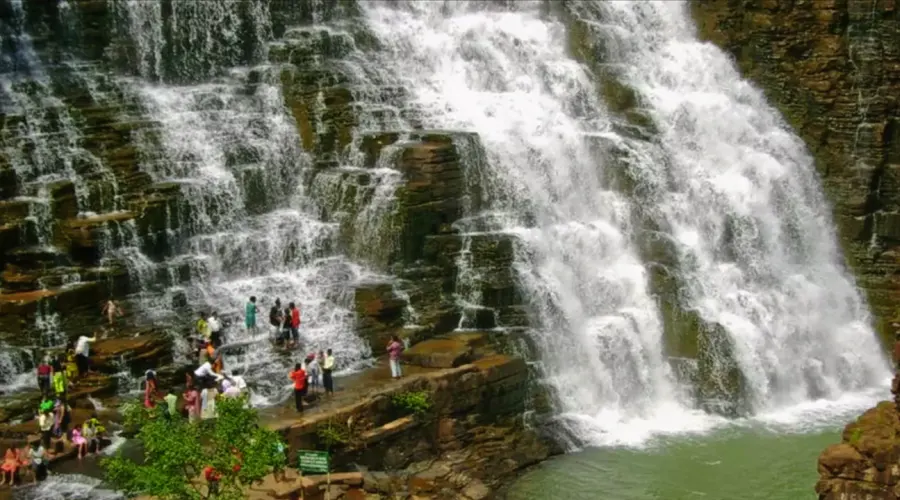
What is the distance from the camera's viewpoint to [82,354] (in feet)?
118

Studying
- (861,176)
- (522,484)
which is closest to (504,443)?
(522,484)

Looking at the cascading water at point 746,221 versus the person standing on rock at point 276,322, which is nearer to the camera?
the person standing on rock at point 276,322

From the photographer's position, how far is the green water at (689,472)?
3466 centimetres

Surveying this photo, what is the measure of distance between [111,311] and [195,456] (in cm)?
1428

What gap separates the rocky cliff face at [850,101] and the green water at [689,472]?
1736 cm

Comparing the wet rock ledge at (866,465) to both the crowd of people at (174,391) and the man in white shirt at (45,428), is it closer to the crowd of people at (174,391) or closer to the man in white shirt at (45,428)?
the crowd of people at (174,391)

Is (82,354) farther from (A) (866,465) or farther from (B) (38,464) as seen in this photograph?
(A) (866,465)

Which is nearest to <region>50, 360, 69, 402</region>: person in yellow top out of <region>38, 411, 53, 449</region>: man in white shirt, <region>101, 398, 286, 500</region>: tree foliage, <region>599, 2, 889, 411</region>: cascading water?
<region>38, 411, 53, 449</region>: man in white shirt

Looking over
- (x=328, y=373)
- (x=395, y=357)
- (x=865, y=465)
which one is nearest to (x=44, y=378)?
(x=328, y=373)

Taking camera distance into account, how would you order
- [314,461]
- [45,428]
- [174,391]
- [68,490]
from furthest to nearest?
[174,391]
[45,428]
[68,490]
[314,461]

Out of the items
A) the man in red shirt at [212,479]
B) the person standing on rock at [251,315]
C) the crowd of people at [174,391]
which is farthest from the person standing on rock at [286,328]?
the man in red shirt at [212,479]

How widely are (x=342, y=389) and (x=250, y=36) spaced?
72.7 ft

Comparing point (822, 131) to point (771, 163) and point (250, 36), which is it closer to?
point (771, 163)

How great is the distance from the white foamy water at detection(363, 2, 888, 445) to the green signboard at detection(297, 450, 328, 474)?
40.2 feet
